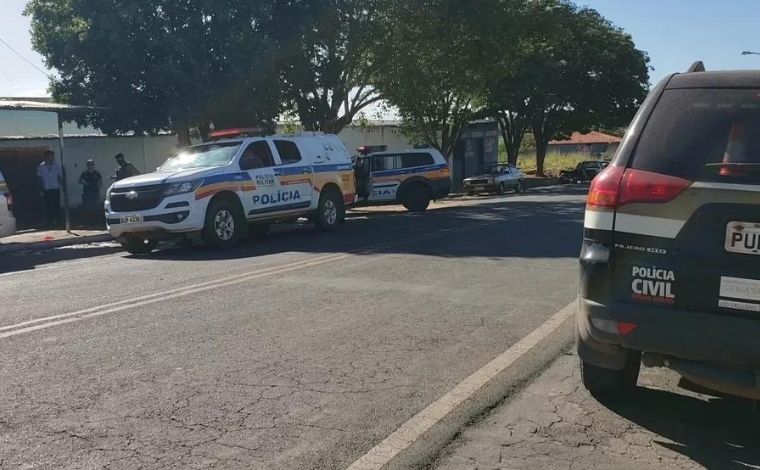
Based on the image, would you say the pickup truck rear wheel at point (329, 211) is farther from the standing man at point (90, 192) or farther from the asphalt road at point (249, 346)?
the standing man at point (90, 192)

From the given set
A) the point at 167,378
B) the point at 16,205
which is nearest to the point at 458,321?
the point at 167,378

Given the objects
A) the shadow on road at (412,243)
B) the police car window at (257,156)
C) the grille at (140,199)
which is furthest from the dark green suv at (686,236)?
the police car window at (257,156)

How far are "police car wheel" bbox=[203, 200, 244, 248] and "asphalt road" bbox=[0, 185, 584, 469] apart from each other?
1.32 m

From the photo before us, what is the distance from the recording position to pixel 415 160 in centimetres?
2356

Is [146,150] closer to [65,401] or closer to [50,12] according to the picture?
[50,12]

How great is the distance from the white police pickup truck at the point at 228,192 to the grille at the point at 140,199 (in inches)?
0.7

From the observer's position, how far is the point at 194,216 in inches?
511

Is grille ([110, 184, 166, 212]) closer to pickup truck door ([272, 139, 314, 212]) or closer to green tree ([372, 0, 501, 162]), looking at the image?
pickup truck door ([272, 139, 314, 212])

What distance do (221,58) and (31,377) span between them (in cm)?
1556

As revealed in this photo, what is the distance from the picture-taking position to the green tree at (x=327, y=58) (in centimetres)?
2173

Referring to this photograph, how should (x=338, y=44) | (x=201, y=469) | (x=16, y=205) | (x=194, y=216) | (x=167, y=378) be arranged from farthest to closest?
(x=338, y=44)
(x=16, y=205)
(x=194, y=216)
(x=167, y=378)
(x=201, y=469)

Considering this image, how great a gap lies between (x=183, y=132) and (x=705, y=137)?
62.4ft

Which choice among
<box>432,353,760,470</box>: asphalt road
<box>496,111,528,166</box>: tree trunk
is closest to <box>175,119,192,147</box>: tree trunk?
<box>432,353,760,470</box>: asphalt road

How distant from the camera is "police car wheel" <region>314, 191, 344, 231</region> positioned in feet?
53.5
